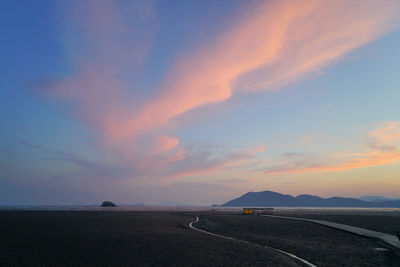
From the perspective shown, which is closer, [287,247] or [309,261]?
[309,261]

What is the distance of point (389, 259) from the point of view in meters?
15.9

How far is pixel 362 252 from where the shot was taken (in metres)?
18.1

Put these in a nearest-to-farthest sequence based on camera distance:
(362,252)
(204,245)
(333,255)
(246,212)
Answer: (333,255)
(362,252)
(204,245)
(246,212)

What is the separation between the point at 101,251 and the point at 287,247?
45.3ft

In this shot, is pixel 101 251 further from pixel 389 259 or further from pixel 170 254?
pixel 389 259

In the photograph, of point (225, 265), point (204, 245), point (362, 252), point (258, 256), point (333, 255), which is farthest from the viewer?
point (204, 245)

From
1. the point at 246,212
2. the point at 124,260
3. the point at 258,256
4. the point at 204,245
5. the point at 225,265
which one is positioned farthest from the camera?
the point at 246,212

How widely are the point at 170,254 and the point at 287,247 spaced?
9.47m

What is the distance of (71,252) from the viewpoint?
17.2m

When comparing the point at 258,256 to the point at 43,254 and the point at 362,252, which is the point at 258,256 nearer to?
the point at 362,252

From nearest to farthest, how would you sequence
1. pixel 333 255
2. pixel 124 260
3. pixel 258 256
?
pixel 124 260, pixel 258 256, pixel 333 255

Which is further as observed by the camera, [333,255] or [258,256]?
[333,255]

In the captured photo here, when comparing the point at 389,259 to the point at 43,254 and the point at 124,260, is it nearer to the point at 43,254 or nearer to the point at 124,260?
the point at 124,260

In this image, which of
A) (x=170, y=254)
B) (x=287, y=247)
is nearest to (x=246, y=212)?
(x=287, y=247)
